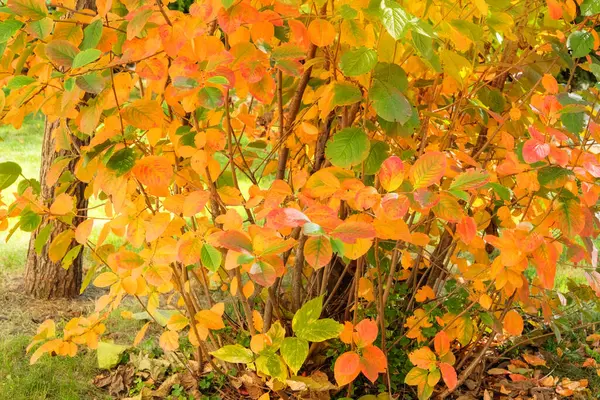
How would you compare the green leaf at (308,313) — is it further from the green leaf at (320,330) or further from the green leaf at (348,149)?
the green leaf at (348,149)

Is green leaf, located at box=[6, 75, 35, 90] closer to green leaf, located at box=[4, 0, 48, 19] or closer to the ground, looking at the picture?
green leaf, located at box=[4, 0, 48, 19]

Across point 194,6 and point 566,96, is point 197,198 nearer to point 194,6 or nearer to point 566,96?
point 194,6

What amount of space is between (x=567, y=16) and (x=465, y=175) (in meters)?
0.74

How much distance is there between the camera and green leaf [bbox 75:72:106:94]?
1.24 m

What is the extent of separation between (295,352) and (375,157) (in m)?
0.58

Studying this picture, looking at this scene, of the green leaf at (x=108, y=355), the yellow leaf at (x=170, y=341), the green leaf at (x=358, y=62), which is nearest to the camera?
the green leaf at (x=358, y=62)

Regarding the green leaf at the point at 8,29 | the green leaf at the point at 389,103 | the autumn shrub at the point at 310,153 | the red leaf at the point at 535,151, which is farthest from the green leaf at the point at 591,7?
the green leaf at the point at 8,29

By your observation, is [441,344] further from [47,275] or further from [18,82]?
[47,275]

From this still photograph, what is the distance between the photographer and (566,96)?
1624mm

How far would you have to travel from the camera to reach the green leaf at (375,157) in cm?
180

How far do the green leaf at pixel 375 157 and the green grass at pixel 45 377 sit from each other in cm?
142

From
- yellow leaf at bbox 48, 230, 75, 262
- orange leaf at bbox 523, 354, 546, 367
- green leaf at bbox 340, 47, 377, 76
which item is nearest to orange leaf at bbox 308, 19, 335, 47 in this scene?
green leaf at bbox 340, 47, 377, 76

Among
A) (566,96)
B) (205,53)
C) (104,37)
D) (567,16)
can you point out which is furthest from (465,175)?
(104,37)

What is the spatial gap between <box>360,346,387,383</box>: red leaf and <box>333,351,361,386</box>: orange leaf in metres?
0.03
